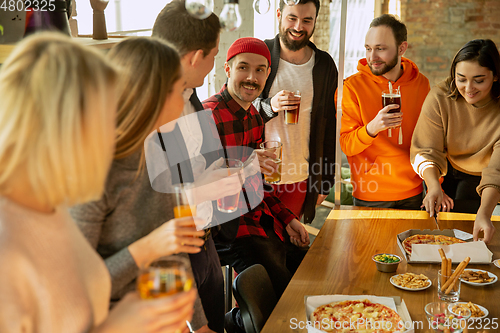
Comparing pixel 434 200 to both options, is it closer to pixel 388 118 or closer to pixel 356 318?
pixel 388 118

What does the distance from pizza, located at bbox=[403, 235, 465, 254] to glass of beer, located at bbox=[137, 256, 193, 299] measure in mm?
1274

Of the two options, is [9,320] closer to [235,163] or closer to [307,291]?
[235,163]

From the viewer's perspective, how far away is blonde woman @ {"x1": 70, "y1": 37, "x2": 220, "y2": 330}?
101cm

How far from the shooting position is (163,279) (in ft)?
2.46

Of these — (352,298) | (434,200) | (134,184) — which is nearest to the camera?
(134,184)

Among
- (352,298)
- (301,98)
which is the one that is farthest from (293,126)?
(352,298)

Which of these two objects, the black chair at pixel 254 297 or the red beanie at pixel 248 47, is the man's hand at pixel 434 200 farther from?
the red beanie at pixel 248 47

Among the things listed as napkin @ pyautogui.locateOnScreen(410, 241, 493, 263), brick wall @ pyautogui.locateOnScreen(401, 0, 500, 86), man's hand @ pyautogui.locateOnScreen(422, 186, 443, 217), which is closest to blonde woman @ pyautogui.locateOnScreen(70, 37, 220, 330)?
napkin @ pyautogui.locateOnScreen(410, 241, 493, 263)

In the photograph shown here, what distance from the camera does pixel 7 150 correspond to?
23.6 inches

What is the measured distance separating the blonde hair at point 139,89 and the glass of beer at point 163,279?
351 mm

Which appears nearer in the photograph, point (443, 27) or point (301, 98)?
point (301, 98)

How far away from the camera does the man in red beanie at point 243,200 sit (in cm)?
212

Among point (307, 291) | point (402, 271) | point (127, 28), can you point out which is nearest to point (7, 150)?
point (307, 291)

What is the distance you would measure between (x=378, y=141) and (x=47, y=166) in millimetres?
2104
